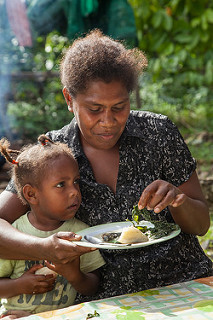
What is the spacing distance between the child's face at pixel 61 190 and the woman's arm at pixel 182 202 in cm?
38

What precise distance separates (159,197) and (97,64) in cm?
70

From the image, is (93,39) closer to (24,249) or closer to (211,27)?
(24,249)

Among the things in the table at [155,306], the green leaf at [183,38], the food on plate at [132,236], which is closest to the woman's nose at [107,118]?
the food on plate at [132,236]

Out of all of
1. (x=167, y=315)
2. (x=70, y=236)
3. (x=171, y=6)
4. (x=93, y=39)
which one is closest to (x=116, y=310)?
(x=167, y=315)

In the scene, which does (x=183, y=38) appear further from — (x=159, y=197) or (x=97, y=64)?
(x=159, y=197)

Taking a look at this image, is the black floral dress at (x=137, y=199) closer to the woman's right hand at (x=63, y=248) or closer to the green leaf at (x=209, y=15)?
the woman's right hand at (x=63, y=248)

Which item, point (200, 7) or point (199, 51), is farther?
point (199, 51)

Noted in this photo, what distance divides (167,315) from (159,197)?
47 cm

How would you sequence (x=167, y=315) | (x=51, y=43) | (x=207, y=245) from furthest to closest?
1. (x=51, y=43)
2. (x=207, y=245)
3. (x=167, y=315)

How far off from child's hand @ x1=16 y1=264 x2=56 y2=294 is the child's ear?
1.03 feet

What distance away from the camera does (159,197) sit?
1.94m

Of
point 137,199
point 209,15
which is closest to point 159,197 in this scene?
point 137,199

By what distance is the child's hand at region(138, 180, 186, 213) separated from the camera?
1934 millimetres

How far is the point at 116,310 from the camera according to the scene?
1.80m
